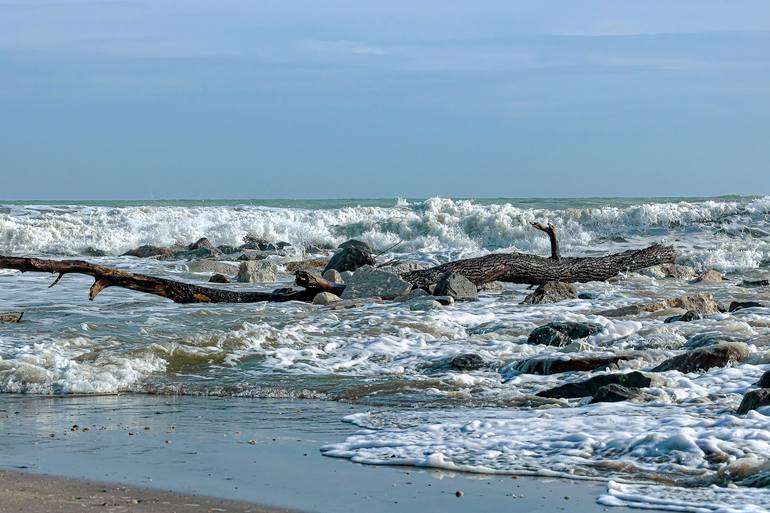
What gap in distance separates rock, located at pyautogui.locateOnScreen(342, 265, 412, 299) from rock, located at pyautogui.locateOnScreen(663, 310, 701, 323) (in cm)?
404

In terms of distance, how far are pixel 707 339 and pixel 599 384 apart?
2561 millimetres

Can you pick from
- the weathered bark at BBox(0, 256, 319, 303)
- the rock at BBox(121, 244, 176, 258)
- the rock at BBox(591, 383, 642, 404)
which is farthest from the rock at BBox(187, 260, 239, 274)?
the rock at BBox(591, 383, 642, 404)

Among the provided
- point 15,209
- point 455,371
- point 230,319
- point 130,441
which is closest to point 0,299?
point 230,319

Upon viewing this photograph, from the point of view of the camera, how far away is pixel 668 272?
1906cm

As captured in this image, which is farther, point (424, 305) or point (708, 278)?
point (708, 278)

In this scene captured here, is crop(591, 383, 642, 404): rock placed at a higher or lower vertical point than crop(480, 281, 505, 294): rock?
lower

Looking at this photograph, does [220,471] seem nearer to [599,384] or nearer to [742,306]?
[599,384]

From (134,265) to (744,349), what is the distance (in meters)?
18.6

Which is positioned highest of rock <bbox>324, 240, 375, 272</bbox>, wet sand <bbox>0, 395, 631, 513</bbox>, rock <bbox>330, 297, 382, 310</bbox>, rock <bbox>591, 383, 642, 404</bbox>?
rock <bbox>324, 240, 375, 272</bbox>

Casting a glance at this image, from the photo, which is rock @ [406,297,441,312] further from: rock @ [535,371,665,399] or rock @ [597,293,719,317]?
rock @ [535,371,665,399]

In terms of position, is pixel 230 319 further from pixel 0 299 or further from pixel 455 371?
pixel 0 299

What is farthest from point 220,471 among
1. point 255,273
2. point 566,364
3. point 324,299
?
point 255,273

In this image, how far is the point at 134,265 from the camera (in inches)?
976

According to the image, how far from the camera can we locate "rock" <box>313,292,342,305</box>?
13542 mm
